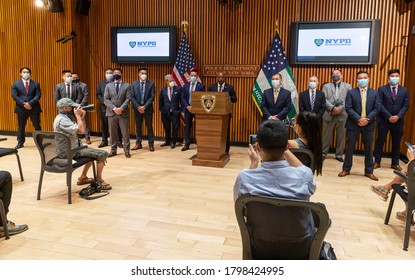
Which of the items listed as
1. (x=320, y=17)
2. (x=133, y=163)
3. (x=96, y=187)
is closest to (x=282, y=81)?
(x=320, y=17)

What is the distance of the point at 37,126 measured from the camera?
7547mm

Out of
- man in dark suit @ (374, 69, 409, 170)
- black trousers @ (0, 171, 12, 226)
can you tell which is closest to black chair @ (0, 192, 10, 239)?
black trousers @ (0, 171, 12, 226)

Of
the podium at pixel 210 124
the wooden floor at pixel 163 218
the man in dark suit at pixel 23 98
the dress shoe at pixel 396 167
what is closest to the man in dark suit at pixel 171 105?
the podium at pixel 210 124

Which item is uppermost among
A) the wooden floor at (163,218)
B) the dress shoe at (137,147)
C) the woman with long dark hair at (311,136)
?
the woman with long dark hair at (311,136)

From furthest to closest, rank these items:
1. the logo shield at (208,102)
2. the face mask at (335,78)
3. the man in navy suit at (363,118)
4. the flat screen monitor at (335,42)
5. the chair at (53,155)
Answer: the flat screen monitor at (335,42) → the face mask at (335,78) → the logo shield at (208,102) → the man in navy suit at (363,118) → the chair at (53,155)

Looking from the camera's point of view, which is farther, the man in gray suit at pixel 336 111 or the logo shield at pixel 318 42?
the logo shield at pixel 318 42

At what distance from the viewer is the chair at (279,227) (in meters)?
1.66

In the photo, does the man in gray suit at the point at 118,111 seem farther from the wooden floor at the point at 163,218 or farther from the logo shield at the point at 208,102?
the logo shield at the point at 208,102

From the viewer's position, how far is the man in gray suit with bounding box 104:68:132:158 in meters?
6.52

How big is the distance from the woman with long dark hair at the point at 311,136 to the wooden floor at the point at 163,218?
79 cm

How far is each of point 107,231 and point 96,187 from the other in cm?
126

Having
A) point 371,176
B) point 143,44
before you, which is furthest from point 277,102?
point 143,44

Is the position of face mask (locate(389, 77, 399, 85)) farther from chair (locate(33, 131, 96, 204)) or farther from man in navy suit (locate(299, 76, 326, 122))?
chair (locate(33, 131, 96, 204))

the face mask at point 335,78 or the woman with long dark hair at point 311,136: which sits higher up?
the face mask at point 335,78
